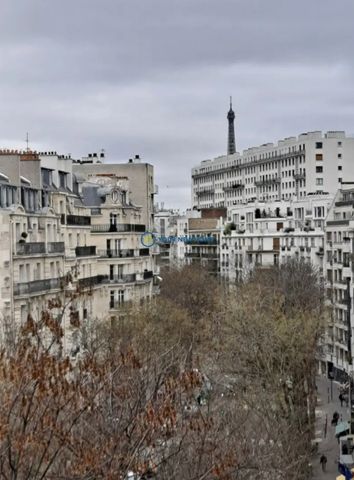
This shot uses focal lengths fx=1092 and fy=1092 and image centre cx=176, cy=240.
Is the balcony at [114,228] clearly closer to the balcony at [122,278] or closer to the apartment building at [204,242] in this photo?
the balcony at [122,278]

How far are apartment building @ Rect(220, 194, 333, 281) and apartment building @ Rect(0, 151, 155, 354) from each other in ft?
47.0

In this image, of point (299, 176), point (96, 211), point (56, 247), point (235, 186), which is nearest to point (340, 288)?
point (96, 211)

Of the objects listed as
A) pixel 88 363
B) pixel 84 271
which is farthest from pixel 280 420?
pixel 84 271

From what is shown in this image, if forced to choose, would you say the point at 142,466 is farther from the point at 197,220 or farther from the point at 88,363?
the point at 197,220

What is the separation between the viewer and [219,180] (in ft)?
614

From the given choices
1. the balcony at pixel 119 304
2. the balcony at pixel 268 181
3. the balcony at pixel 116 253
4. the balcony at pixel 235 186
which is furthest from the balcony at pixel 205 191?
the balcony at pixel 119 304

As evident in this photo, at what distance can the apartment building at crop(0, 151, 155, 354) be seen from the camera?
176 feet

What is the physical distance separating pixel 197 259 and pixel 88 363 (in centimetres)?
11092

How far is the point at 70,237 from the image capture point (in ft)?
217

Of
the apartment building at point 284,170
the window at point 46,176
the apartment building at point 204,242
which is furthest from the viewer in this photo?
the apartment building at point 284,170

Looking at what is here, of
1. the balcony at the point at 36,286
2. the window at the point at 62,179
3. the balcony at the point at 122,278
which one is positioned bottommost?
the balcony at the point at 122,278

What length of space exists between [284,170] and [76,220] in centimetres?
9326

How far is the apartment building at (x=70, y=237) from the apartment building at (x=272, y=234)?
14.3 meters

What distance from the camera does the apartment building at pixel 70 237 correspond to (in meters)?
53.8
